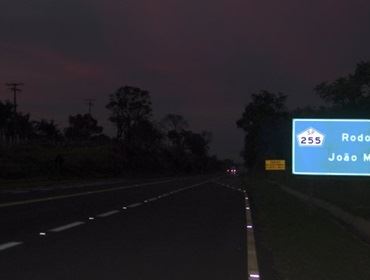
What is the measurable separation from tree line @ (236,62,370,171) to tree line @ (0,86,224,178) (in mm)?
20802

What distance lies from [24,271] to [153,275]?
1.83m

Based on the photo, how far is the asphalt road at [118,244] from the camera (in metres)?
10.7

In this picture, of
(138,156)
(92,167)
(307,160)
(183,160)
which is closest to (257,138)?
(138,156)

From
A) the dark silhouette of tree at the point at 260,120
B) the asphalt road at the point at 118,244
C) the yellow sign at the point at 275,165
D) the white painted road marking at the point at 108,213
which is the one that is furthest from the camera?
the dark silhouette of tree at the point at 260,120

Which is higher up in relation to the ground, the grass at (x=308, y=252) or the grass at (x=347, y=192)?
the grass at (x=347, y=192)

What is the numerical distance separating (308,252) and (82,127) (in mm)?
148081

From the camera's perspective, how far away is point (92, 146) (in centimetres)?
12012

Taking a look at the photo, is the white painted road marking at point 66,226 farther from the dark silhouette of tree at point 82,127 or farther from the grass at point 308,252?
the dark silhouette of tree at point 82,127

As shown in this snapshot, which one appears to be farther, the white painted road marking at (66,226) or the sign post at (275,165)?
the sign post at (275,165)

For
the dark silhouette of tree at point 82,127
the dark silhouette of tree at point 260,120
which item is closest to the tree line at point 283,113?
the dark silhouette of tree at point 260,120

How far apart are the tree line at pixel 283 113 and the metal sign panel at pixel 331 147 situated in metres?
1.74

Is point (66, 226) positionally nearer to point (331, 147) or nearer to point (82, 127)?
point (331, 147)

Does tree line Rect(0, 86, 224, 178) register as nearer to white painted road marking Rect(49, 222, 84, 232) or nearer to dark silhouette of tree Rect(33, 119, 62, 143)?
dark silhouette of tree Rect(33, 119, 62, 143)

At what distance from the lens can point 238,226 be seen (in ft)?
65.2
